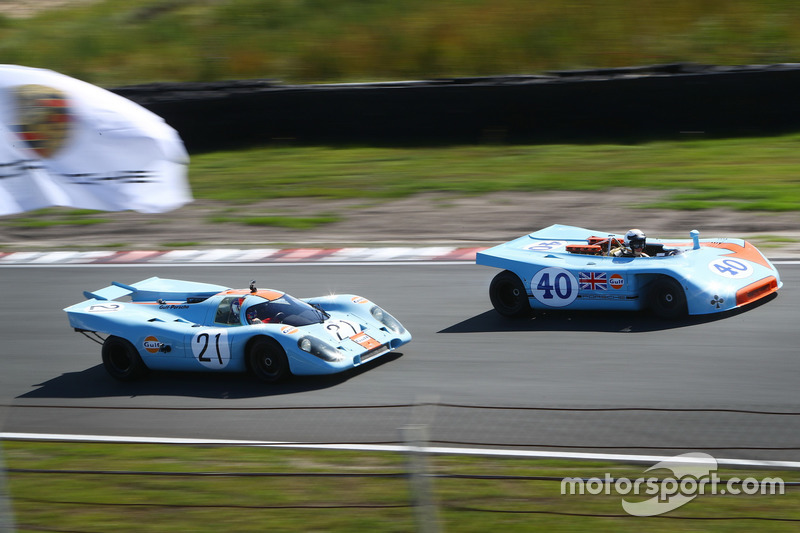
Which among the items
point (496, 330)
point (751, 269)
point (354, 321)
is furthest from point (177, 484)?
point (751, 269)

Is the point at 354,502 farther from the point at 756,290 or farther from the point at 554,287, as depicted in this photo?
the point at 756,290

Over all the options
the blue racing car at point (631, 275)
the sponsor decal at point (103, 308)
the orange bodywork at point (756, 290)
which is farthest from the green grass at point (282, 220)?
the orange bodywork at point (756, 290)

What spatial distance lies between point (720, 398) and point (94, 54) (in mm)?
22304

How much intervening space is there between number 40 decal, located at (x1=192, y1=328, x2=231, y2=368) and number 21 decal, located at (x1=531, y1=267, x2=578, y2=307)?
344cm

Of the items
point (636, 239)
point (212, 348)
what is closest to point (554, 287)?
point (636, 239)

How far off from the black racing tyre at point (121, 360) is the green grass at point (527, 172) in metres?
7.90

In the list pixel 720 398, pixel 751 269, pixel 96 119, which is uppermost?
pixel 96 119

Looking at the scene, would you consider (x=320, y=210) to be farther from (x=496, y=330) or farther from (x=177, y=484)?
(x=177, y=484)

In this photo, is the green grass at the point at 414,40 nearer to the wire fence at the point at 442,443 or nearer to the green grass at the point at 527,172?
the green grass at the point at 527,172

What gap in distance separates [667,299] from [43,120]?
6933 millimetres

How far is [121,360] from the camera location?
995cm

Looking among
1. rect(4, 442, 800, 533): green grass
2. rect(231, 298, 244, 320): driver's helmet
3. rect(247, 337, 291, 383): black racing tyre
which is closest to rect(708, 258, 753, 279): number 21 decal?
rect(4, 442, 800, 533): green grass

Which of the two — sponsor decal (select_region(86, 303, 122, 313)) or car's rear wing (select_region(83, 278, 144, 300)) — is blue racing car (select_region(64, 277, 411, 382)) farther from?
car's rear wing (select_region(83, 278, 144, 300))

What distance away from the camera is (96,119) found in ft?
16.5
